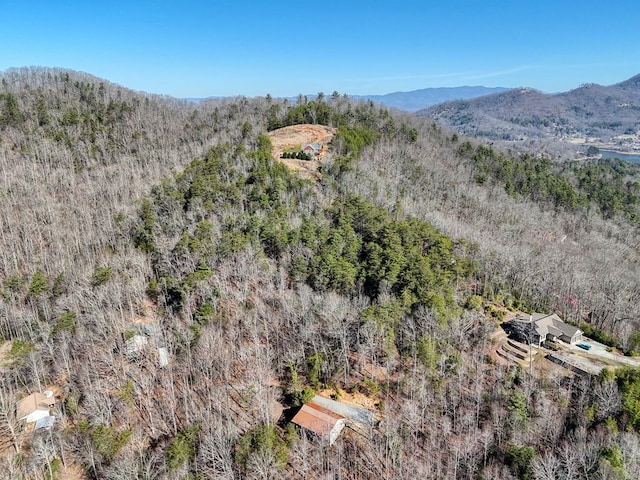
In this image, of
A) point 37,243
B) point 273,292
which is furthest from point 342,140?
point 37,243

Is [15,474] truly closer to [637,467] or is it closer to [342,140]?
[637,467]

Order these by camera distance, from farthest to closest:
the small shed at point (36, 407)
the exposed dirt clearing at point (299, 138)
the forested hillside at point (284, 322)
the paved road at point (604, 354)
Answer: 1. the exposed dirt clearing at point (299, 138)
2. the paved road at point (604, 354)
3. the small shed at point (36, 407)
4. the forested hillside at point (284, 322)

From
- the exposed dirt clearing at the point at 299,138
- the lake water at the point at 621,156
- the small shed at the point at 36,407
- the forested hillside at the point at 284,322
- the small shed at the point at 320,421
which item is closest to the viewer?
the forested hillside at the point at 284,322

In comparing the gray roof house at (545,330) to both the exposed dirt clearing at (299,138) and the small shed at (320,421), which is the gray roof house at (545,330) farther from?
the exposed dirt clearing at (299,138)

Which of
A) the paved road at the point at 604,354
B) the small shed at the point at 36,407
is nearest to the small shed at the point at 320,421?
the small shed at the point at 36,407

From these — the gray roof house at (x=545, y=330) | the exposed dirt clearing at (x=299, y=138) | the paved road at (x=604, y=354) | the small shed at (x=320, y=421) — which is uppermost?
the exposed dirt clearing at (x=299, y=138)

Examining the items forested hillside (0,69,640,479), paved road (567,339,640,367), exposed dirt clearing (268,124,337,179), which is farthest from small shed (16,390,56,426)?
exposed dirt clearing (268,124,337,179)

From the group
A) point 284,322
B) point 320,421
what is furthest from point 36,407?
point 320,421
